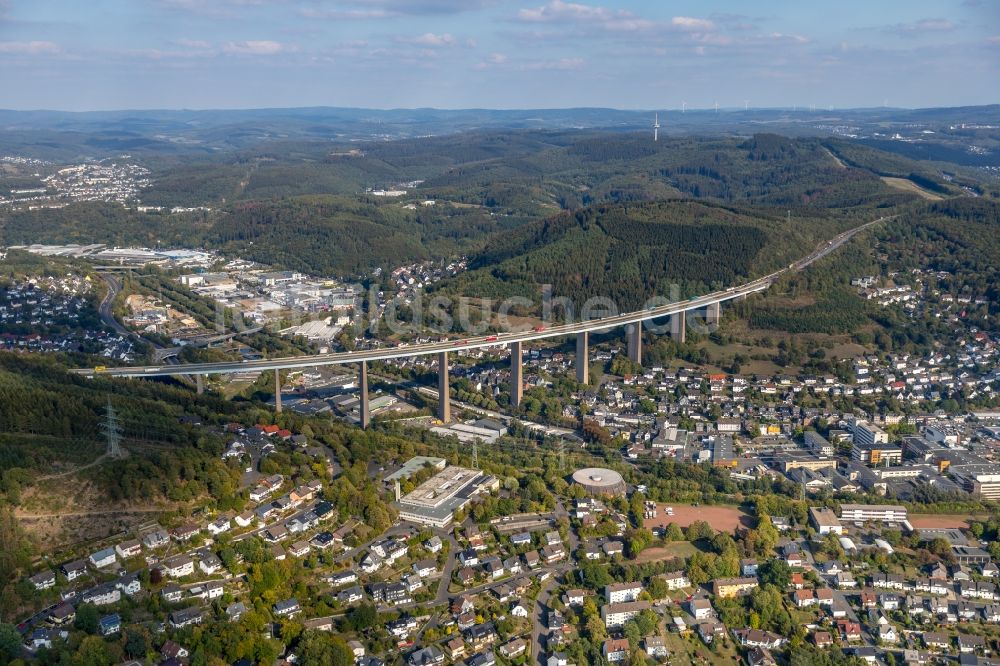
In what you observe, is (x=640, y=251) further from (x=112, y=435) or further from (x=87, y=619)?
(x=87, y=619)

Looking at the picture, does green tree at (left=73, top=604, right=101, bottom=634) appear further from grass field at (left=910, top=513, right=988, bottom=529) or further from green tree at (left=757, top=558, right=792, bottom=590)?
grass field at (left=910, top=513, right=988, bottom=529)

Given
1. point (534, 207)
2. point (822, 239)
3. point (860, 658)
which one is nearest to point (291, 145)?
point (534, 207)

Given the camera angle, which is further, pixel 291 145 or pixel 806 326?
pixel 291 145

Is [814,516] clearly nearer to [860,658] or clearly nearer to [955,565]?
[955,565]

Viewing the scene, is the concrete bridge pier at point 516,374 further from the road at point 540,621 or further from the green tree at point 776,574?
the green tree at point 776,574

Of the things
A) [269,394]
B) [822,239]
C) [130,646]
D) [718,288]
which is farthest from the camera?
[822,239]

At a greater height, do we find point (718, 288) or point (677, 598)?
point (718, 288)

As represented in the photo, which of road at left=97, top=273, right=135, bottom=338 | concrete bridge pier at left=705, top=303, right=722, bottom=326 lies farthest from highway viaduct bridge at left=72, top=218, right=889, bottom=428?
road at left=97, top=273, right=135, bottom=338
